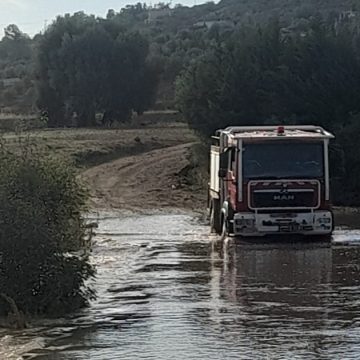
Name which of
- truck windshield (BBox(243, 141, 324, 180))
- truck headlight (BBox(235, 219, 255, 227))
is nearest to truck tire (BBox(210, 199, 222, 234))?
truck headlight (BBox(235, 219, 255, 227))

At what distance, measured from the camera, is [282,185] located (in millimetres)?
24797

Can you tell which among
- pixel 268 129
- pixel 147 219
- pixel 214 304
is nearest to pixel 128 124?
pixel 147 219

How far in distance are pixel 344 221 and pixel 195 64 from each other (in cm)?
1671

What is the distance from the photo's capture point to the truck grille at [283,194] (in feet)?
81.4

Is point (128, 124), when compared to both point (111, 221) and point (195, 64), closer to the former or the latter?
point (195, 64)

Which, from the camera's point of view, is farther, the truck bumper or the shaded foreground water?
the truck bumper

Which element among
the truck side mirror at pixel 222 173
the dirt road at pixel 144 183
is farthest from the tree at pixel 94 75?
the truck side mirror at pixel 222 173

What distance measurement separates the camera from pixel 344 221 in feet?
112

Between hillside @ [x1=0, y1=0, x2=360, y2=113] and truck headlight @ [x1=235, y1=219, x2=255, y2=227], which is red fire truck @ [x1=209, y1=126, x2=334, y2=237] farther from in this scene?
hillside @ [x1=0, y1=0, x2=360, y2=113]

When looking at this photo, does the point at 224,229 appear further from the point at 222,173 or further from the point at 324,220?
the point at 324,220

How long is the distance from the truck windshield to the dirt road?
1466 cm

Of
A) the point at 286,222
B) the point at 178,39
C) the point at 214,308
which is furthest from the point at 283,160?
the point at 178,39

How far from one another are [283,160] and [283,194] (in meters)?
0.78

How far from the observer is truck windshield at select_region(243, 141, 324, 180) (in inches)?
977
